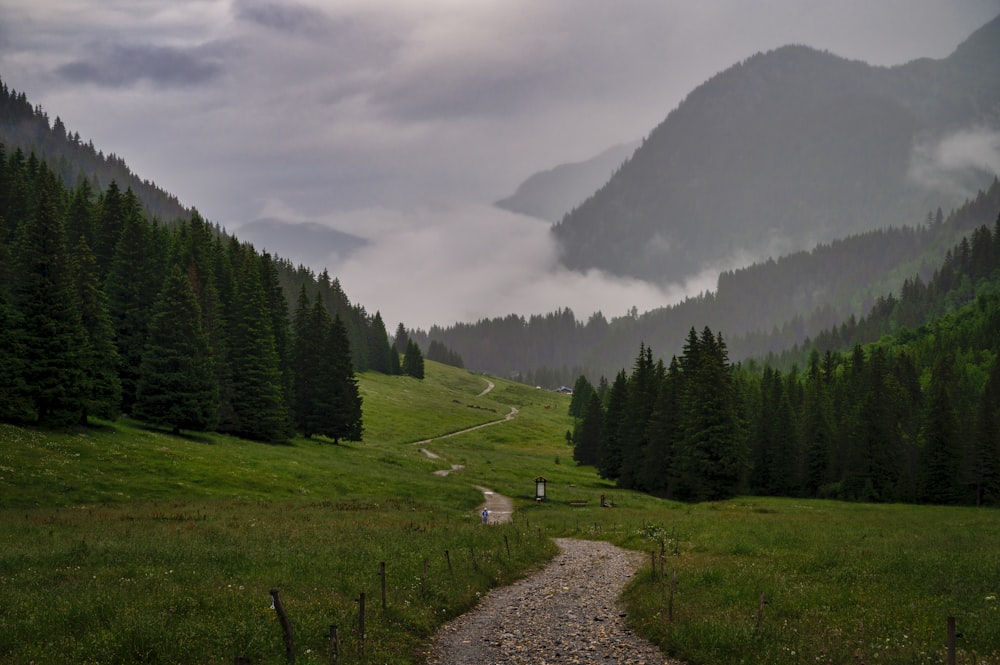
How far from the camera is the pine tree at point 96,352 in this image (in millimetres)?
51625

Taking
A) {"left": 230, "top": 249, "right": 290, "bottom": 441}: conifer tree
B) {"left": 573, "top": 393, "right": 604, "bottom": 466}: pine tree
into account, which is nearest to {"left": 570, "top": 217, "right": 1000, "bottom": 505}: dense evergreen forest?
{"left": 573, "top": 393, "right": 604, "bottom": 466}: pine tree

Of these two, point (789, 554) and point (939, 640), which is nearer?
point (939, 640)

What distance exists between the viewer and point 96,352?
53.2 meters

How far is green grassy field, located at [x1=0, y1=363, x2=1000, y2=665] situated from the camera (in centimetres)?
1421

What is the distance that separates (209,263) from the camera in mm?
87875

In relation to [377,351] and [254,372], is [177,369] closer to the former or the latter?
[254,372]

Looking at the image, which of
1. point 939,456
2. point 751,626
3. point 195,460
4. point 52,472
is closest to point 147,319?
point 195,460

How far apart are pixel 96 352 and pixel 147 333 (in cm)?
1684

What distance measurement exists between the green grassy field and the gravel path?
714mm

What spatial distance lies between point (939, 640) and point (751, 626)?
4.34m

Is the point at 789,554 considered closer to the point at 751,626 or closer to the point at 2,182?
the point at 751,626

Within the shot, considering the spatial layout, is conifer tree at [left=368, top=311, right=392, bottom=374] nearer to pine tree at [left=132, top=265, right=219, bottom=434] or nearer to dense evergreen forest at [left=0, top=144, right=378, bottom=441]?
dense evergreen forest at [left=0, top=144, right=378, bottom=441]

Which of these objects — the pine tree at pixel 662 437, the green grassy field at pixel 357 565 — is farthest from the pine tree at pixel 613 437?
the green grassy field at pixel 357 565

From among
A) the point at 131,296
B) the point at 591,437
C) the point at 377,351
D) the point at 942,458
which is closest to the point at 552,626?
the point at 131,296
